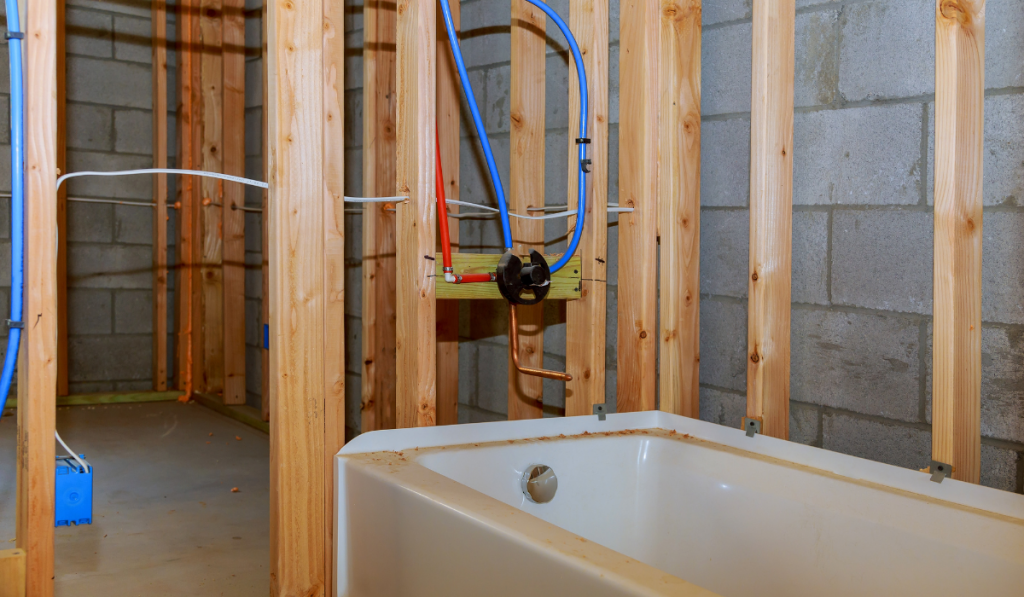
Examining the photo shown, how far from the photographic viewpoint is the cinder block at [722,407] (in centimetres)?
193

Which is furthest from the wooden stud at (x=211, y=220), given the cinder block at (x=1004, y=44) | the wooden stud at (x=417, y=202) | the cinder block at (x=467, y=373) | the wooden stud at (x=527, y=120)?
the cinder block at (x=1004, y=44)

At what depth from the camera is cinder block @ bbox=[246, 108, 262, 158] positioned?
364 cm

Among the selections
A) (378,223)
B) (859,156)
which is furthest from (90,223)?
(859,156)

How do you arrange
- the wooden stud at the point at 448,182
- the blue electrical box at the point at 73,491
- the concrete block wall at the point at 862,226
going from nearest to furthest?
the concrete block wall at the point at 862,226 < the blue electrical box at the point at 73,491 < the wooden stud at the point at 448,182

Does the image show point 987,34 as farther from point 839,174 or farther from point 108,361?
point 108,361

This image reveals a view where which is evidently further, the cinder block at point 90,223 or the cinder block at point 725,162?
the cinder block at point 90,223

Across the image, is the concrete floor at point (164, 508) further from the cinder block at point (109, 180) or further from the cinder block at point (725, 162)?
the cinder block at point (725, 162)

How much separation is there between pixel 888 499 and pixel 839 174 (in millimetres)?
734

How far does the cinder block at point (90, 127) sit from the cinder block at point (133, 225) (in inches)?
12.2

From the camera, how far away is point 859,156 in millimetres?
1690

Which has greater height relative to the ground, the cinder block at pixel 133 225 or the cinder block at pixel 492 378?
the cinder block at pixel 133 225

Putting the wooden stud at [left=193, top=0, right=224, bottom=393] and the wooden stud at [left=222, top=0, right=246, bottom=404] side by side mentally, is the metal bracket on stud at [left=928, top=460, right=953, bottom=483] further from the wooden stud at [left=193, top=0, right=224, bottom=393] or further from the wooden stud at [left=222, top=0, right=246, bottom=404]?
the wooden stud at [left=193, top=0, right=224, bottom=393]

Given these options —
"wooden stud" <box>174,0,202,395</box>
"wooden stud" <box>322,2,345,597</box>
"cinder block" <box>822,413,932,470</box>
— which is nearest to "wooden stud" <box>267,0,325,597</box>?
"wooden stud" <box>322,2,345,597</box>

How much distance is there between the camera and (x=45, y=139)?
1.34 meters
